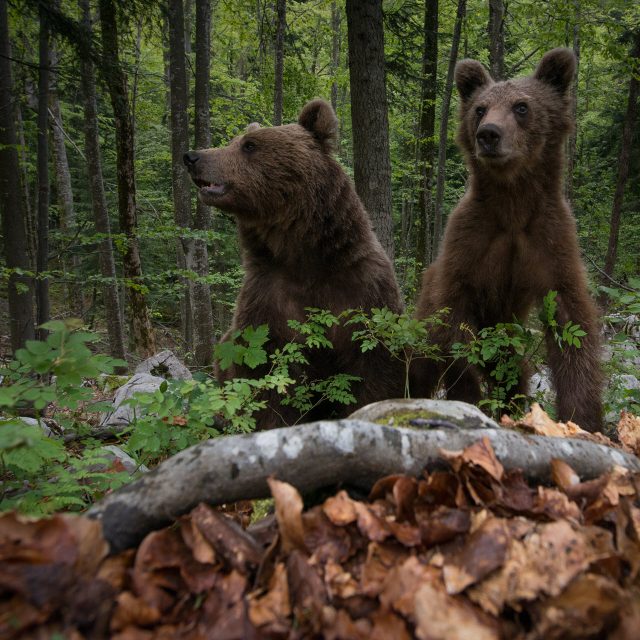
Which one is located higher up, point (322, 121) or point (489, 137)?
point (322, 121)

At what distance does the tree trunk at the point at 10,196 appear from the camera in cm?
618

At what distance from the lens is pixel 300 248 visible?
431 cm

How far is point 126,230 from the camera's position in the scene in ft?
32.2

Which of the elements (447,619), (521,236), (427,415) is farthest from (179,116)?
(447,619)

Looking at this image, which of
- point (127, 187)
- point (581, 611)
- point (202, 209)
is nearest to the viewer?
point (581, 611)

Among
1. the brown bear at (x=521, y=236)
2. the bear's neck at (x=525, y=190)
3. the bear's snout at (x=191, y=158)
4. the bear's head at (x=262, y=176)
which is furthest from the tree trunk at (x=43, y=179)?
the bear's neck at (x=525, y=190)

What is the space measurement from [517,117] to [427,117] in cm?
938

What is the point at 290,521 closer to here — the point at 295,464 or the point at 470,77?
the point at 295,464

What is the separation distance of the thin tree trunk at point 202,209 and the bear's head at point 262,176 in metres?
5.26

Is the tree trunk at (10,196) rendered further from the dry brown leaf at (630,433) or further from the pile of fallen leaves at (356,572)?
the dry brown leaf at (630,433)

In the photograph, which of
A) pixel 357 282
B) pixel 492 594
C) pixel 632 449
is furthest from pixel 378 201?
pixel 492 594

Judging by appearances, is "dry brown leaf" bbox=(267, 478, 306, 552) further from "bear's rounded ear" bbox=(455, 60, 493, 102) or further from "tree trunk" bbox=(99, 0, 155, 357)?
"tree trunk" bbox=(99, 0, 155, 357)

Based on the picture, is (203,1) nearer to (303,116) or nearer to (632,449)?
(303,116)

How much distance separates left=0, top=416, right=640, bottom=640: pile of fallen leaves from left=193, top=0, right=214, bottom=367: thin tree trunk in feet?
26.7
